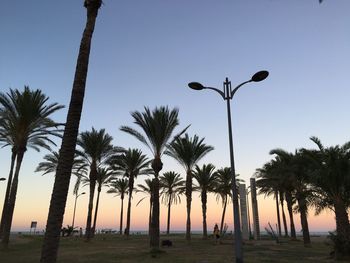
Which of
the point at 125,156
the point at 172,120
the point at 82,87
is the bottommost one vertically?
the point at 82,87

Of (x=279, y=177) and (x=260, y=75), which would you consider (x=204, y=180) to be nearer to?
(x=279, y=177)

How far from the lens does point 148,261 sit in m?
17.2

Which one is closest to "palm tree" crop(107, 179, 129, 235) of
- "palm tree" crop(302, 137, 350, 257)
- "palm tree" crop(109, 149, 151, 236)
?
"palm tree" crop(109, 149, 151, 236)

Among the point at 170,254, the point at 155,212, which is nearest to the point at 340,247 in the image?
the point at 170,254

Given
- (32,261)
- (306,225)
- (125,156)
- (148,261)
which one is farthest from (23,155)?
(306,225)

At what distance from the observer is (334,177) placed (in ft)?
71.7

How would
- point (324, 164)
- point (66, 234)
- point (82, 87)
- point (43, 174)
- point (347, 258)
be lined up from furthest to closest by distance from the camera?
point (66, 234) < point (43, 174) < point (324, 164) < point (347, 258) < point (82, 87)

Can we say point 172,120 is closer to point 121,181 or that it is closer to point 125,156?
point 125,156

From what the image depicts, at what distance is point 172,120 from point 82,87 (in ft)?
49.2

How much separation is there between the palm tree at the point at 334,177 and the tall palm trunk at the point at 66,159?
17.0 metres

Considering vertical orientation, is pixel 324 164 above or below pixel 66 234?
A: above

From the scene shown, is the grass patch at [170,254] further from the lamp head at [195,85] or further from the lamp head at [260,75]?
the lamp head at [260,75]

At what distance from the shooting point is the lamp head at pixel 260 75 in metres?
13.4

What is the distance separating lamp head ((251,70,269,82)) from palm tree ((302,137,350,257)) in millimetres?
10944
